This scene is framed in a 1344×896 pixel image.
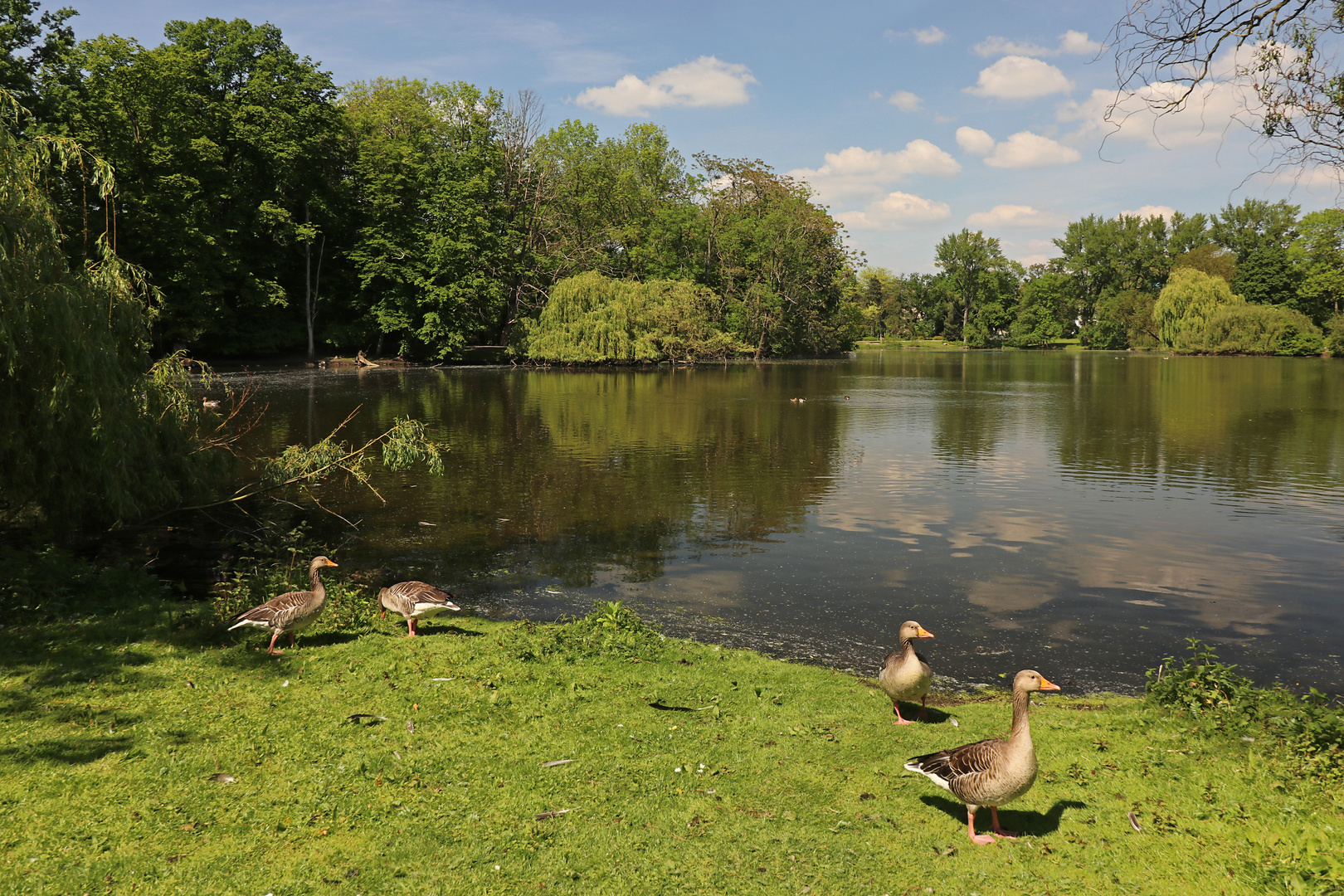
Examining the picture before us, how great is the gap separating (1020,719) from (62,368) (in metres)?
12.5

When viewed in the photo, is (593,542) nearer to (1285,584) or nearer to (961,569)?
(961,569)

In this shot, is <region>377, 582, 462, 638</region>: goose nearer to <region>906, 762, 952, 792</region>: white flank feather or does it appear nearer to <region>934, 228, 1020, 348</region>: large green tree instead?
<region>906, 762, 952, 792</region>: white flank feather

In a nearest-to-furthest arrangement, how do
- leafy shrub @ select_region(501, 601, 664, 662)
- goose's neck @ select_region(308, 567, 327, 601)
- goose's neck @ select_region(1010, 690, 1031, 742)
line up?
1. goose's neck @ select_region(1010, 690, 1031, 742)
2. leafy shrub @ select_region(501, 601, 664, 662)
3. goose's neck @ select_region(308, 567, 327, 601)

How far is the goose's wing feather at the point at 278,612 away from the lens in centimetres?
936

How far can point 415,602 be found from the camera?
33.8 feet

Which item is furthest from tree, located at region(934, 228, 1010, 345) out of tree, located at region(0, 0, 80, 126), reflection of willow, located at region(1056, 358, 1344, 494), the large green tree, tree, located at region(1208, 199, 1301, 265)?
tree, located at region(0, 0, 80, 126)

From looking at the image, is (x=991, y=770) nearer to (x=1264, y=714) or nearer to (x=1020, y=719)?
(x=1020, y=719)

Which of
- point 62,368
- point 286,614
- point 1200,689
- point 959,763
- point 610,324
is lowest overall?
point 1200,689

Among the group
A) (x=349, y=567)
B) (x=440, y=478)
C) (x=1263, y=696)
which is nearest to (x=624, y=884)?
(x=1263, y=696)

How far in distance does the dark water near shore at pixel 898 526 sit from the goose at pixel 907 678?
200 centimetres

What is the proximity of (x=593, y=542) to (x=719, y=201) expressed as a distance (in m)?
83.3

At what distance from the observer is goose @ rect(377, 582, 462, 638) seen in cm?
1026

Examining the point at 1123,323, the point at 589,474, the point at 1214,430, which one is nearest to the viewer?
the point at 589,474

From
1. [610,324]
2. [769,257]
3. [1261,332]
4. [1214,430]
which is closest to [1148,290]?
[1261,332]
